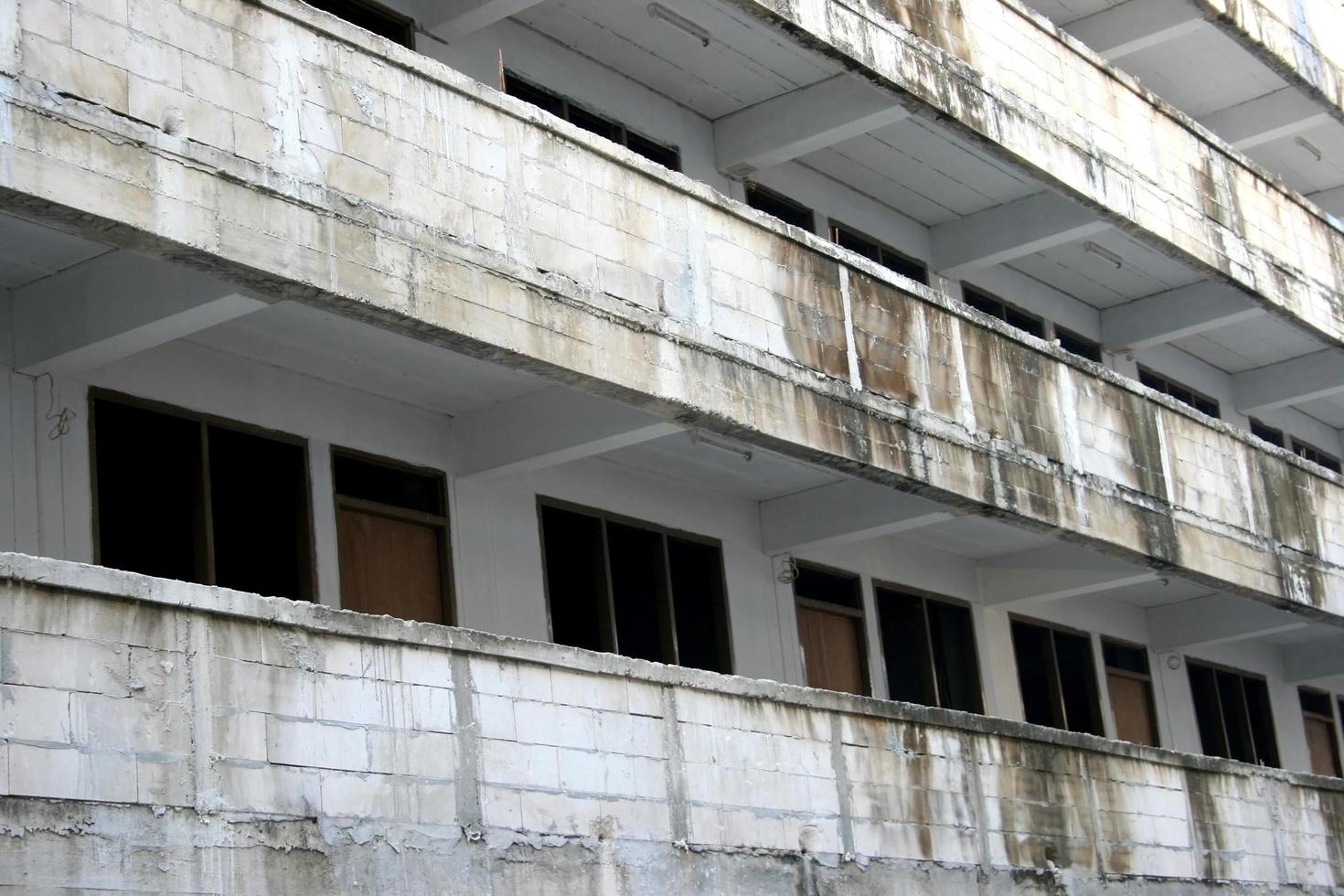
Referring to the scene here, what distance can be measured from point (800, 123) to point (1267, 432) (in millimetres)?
12184

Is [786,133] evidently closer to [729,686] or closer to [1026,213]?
[1026,213]

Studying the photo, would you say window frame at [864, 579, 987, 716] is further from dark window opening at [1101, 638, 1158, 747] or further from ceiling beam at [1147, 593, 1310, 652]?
ceiling beam at [1147, 593, 1310, 652]

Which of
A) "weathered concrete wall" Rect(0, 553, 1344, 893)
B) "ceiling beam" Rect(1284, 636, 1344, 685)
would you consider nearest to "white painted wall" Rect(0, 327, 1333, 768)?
"weathered concrete wall" Rect(0, 553, 1344, 893)

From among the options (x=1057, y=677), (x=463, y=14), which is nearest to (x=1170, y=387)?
(x=1057, y=677)

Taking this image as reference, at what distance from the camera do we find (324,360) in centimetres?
1414

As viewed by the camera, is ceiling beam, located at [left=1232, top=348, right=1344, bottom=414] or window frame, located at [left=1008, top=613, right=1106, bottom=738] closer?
window frame, located at [left=1008, top=613, right=1106, bottom=738]

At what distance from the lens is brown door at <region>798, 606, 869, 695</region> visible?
62.6ft

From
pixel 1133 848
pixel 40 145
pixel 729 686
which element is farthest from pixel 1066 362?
pixel 40 145

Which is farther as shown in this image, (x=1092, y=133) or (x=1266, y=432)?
(x=1266, y=432)

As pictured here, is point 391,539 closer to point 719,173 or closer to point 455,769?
point 455,769

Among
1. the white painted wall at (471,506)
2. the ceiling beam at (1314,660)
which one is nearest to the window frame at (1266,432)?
the ceiling beam at (1314,660)

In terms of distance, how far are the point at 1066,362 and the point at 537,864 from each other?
879cm

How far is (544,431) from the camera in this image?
49.1 ft

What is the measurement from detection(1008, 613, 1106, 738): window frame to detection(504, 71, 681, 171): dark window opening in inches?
260
